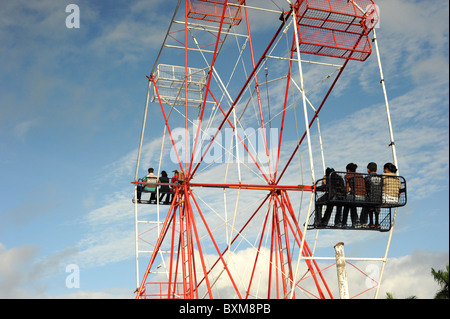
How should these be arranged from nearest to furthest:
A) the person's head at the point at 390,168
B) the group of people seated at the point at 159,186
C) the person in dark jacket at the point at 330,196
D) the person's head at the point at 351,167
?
the person in dark jacket at the point at 330,196 → the person's head at the point at 351,167 → the person's head at the point at 390,168 → the group of people seated at the point at 159,186

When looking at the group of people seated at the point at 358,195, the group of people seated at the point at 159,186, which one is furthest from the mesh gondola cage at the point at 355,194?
the group of people seated at the point at 159,186

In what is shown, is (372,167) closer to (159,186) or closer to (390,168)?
(390,168)

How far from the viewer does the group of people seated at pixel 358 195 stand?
55.9ft

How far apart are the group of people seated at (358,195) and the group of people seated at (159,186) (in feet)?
27.6

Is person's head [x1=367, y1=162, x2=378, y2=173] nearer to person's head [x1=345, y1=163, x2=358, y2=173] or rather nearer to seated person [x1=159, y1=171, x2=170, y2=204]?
person's head [x1=345, y1=163, x2=358, y2=173]

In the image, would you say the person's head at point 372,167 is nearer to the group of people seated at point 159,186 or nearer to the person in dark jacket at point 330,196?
the person in dark jacket at point 330,196

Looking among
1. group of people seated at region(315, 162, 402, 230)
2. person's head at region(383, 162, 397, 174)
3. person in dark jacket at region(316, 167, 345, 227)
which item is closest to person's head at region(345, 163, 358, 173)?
group of people seated at region(315, 162, 402, 230)

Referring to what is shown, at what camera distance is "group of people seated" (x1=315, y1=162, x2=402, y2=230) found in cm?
1705

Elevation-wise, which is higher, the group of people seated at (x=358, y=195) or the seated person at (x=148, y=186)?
the seated person at (x=148, y=186)

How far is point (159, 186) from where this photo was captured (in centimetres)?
2672

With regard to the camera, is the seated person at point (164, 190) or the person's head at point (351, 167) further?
the seated person at point (164, 190)

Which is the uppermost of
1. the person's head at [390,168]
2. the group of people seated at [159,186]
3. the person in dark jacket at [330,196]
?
the group of people seated at [159,186]

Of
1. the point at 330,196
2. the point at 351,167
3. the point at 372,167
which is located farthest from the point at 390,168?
the point at 330,196
